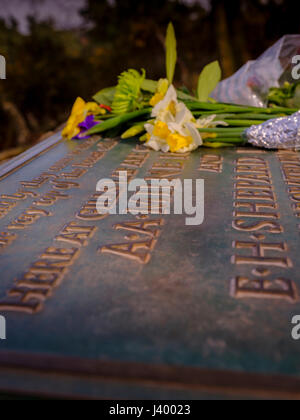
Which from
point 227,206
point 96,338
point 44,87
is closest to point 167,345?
point 96,338

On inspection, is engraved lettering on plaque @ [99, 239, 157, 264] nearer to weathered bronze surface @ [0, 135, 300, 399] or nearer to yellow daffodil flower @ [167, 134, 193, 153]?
weathered bronze surface @ [0, 135, 300, 399]

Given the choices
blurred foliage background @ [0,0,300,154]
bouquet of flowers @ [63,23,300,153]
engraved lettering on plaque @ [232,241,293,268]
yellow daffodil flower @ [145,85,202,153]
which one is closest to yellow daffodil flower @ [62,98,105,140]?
bouquet of flowers @ [63,23,300,153]

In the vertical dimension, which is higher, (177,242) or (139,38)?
(139,38)

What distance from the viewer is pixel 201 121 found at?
236 cm

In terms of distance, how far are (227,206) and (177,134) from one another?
2.71 feet

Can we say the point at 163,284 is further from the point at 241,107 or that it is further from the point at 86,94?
the point at 86,94

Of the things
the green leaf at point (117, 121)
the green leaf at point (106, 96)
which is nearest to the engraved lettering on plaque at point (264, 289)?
the green leaf at point (117, 121)

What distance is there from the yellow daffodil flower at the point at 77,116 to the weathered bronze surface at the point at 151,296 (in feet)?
3.34

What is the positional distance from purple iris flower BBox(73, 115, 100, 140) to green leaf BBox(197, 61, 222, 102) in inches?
27.3

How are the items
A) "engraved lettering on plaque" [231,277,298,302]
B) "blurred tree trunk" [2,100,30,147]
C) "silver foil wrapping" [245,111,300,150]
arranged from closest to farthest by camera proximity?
"engraved lettering on plaque" [231,277,298,302], "silver foil wrapping" [245,111,300,150], "blurred tree trunk" [2,100,30,147]

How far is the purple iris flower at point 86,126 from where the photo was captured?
8.71ft

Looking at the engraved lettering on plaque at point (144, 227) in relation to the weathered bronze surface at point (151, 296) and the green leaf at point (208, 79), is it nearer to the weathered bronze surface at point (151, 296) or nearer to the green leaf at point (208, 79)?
the weathered bronze surface at point (151, 296)

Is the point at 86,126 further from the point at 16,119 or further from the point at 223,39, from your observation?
the point at 223,39

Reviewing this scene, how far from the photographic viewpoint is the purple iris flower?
266 centimetres
